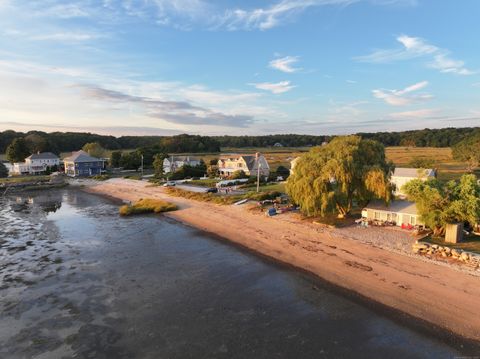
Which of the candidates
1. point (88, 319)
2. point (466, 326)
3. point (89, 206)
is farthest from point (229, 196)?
point (466, 326)

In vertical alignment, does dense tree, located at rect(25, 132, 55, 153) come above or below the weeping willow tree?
above

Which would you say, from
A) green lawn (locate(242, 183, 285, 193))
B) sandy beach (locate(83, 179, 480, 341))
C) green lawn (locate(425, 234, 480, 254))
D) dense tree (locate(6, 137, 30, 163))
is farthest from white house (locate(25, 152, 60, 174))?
green lawn (locate(425, 234, 480, 254))

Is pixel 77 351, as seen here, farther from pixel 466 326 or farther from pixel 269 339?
pixel 466 326

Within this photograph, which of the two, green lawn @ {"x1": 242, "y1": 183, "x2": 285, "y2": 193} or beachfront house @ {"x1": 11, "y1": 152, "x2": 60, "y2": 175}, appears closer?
green lawn @ {"x1": 242, "y1": 183, "x2": 285, "y2": 193}

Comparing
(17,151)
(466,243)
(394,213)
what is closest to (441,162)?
(394,213)

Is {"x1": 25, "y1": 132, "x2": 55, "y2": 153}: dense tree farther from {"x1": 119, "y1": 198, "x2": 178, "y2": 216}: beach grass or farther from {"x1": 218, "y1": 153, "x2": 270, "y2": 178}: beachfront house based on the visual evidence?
→ {"x1": 119, "y1": 198, "x2": 178, "y2": 216}: beach grass

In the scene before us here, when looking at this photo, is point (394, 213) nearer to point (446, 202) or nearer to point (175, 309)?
point (446, 202)
